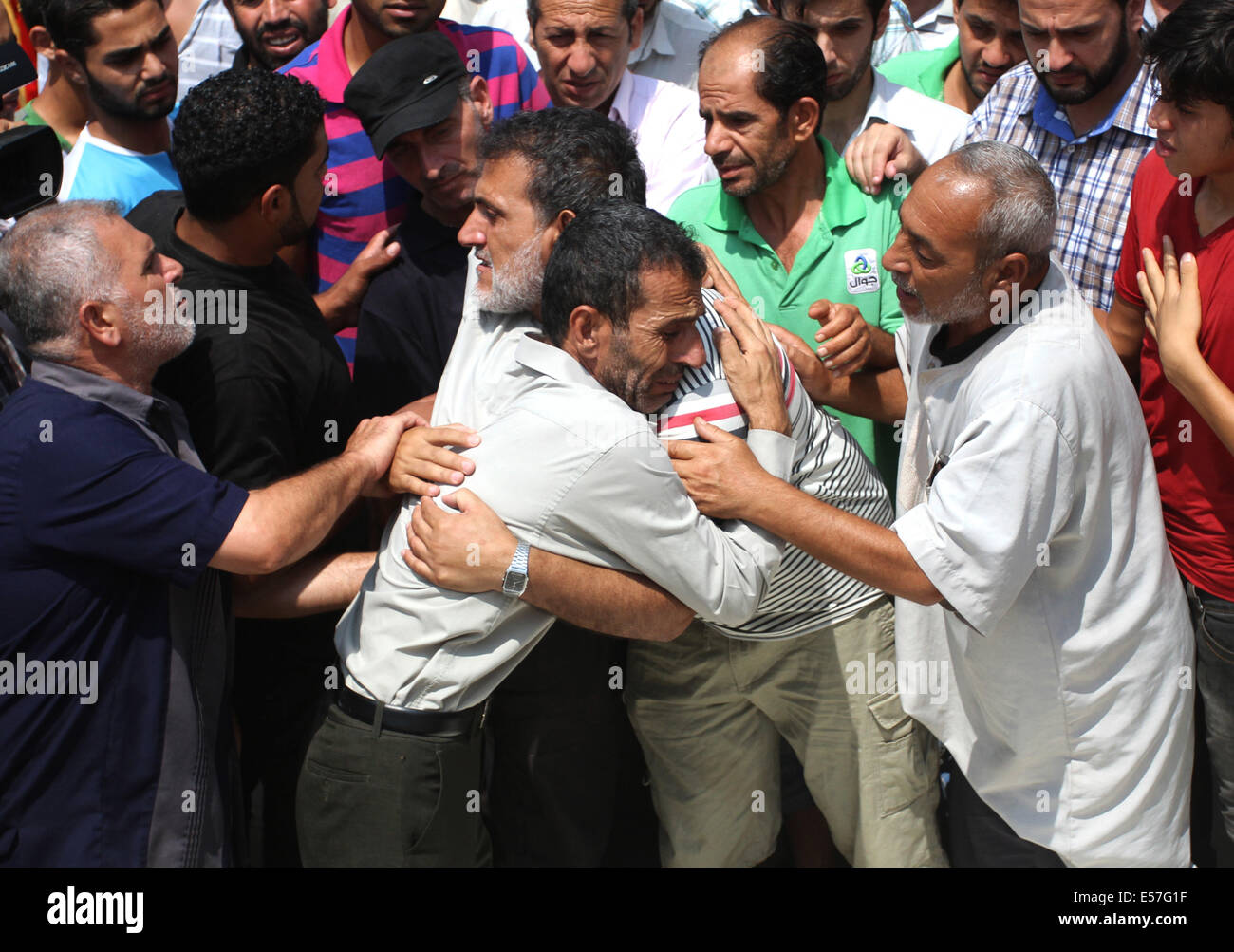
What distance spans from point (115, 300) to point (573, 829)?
1.88m

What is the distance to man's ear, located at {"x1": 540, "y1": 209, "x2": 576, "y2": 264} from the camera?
10.00ft

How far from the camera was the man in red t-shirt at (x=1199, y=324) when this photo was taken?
2.96 m

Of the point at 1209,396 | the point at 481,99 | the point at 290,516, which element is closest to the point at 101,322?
the point at 290,516

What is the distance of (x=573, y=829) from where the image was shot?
339 cm

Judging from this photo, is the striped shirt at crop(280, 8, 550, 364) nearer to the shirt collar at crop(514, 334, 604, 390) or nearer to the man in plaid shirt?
the shirt collar at crop(514, 334, 604, 390)

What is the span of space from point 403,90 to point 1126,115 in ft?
7.64

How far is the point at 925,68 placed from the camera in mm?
5086

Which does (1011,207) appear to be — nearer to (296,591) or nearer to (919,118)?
(919,118)

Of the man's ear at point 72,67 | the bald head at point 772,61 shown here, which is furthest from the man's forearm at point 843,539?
the man's ear at point 72,67

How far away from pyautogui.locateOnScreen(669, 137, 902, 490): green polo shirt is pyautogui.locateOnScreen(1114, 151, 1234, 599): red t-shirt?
2.45 feet

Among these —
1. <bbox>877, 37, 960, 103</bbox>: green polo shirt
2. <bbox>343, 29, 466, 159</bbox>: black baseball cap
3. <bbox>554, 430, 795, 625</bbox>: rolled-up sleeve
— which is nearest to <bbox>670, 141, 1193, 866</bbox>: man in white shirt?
<bbox>554, 430, 795, 625</bbox>: rolled-up sleeve

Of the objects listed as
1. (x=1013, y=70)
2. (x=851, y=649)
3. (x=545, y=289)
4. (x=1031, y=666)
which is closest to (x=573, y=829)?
(x=851, y=649)

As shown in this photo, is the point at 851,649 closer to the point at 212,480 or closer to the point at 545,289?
the point at 545,289
